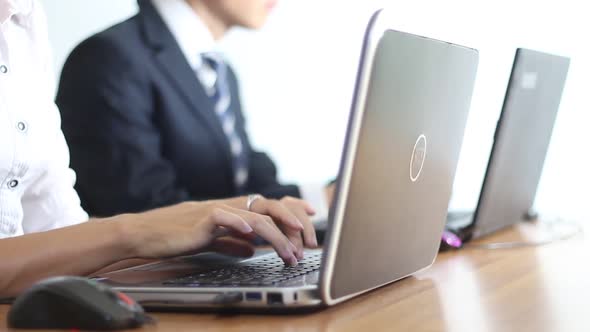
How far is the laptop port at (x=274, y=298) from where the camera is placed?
0.92m

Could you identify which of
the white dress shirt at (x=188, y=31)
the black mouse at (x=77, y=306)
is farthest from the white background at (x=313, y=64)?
the black mouse at (x=77, y=306)

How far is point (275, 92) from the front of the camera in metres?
3.52

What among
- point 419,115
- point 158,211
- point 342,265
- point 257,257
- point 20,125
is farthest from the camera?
point 20,125

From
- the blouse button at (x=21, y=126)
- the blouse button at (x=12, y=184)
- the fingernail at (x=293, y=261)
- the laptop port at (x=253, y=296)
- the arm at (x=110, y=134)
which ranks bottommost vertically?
the arm at (x=110, y=134)

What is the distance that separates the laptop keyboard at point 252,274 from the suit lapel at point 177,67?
133 centimetres

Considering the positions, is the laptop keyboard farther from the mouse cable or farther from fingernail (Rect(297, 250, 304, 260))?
the mouse cable

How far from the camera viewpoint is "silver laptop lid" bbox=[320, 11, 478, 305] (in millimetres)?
867

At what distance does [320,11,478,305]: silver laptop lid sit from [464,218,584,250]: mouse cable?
0.46 metres

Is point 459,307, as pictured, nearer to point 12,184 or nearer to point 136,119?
point 12,184

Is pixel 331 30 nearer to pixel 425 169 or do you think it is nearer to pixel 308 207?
pixel 308 207

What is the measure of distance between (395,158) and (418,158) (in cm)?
9

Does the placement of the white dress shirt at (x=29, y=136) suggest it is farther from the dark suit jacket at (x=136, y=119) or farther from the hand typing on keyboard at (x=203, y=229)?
the dark suit jacket at (x=136, y=119)

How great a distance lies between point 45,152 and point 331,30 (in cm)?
203

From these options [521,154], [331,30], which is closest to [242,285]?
[521,154]
